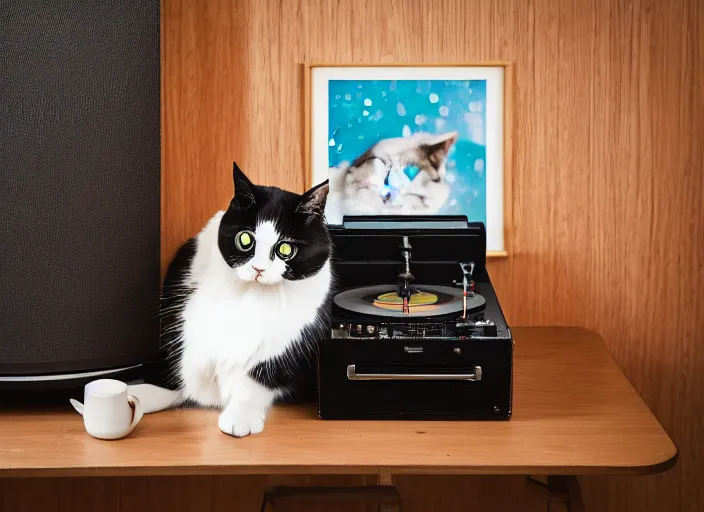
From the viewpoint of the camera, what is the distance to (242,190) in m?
1.21

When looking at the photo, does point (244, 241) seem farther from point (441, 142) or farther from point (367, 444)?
point (441, 142)

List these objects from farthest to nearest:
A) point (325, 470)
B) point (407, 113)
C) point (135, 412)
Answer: point (407, 113) < point (135, 412) < point (325, 470)

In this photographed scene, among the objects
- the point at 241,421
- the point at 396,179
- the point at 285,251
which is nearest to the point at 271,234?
the point at 285,251

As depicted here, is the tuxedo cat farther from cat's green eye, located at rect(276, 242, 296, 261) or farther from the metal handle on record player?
the metal handle on record player

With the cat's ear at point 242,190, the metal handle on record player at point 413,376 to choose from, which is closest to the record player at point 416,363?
the metal handle on record player at point 413,376

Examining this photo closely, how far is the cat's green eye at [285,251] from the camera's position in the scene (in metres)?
1.19

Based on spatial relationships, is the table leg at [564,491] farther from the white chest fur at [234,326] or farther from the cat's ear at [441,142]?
the cat's ear at [441,142]

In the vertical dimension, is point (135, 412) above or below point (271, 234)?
below

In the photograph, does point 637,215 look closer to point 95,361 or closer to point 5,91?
point 95,361

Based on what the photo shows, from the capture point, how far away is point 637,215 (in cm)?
158

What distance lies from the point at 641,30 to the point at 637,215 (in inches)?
14.2

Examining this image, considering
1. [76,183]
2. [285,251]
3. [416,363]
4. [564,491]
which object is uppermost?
[76,183]

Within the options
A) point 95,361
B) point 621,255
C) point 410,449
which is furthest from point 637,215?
point 95,361

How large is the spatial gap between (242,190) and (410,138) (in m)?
0.47
